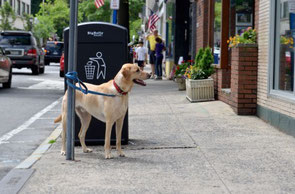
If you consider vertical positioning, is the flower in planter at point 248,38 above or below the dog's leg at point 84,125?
above

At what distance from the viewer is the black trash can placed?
A: 8.68 metres

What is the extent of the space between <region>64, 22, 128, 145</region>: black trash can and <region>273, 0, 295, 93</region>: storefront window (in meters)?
2.74

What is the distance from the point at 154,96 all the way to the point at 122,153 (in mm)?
9257

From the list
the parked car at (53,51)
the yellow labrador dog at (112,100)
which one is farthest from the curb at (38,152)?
the parked car at (53,51)

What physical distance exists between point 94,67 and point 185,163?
2.18 m

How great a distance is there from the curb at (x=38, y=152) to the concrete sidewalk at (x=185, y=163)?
0.10m

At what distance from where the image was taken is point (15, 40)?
29359mm

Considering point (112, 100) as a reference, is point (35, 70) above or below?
above

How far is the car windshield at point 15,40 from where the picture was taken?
95.2 ft

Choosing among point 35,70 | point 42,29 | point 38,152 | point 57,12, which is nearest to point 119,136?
point 38,152

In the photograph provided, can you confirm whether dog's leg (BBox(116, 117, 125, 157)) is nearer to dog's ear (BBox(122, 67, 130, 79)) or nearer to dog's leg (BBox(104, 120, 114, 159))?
dog's leg (BBox(104, 120, 114, 159))

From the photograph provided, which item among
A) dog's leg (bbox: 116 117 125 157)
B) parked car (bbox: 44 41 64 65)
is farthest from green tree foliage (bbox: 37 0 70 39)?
dog's leg (bbox: 116 117 125 157)

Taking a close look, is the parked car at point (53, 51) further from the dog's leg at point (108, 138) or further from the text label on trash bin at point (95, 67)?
the dog's leg at point (108, 138)

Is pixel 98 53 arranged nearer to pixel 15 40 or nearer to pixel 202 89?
pixel 202 89
